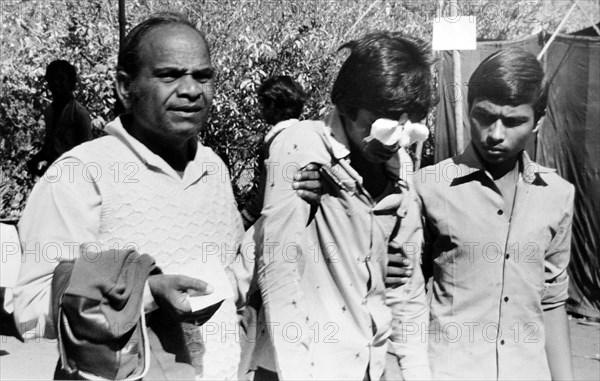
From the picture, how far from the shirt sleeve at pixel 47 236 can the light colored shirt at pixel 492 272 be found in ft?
4.50

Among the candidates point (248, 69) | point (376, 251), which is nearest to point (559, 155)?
point (248, 69)

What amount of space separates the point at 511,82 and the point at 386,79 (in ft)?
2.16

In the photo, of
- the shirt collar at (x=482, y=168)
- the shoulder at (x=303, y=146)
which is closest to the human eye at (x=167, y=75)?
the shoulder at (x=303, y=146)

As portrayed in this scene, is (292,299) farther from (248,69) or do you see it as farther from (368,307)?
(248,69)

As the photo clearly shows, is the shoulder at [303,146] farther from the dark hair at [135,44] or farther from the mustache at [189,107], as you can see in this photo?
the dark hair at [135,44]

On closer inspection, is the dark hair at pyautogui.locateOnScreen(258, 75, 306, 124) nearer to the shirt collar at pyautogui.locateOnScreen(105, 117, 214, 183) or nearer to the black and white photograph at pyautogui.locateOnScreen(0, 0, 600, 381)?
the black and white photograph at pyautogui.locateOnScreen(0, 0, 600, 381)

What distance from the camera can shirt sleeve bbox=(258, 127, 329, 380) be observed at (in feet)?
8.20

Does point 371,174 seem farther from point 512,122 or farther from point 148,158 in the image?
point 148,158

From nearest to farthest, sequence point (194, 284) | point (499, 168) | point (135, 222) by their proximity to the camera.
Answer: point (194, 284)
point (135, 222)
point (499, 168)

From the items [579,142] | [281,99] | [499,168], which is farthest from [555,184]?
[579,142]

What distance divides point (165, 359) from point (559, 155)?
5.83 metres

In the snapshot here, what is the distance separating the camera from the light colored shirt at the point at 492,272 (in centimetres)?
303

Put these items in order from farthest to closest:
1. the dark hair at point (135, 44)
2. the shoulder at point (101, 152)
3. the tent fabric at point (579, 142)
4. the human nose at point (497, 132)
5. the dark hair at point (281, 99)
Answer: the tent fabric at point (579, 142), the dark hair at point (281, 99), the human nose at point (497, 132), the dark hair at point (135, 44), the shoulder at point (101, 152)

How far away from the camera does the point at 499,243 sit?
3.06 meters
